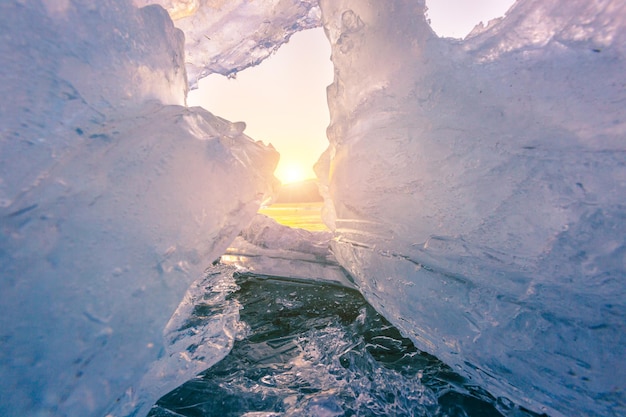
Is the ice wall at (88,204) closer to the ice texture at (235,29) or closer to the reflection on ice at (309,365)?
the reflection on ice at (309,365)

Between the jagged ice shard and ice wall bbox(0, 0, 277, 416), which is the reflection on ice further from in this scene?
ice wall bbox(0, 0, 277, 416)

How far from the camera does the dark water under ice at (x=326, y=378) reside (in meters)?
0.81

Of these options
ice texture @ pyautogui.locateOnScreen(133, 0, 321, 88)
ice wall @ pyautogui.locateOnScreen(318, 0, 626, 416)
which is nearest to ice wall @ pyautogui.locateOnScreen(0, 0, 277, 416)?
ice wall @ pyautogui.locateOnScreen(318, 0, 626, 416)

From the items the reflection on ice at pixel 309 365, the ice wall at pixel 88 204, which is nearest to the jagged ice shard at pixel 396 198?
the ice wall at pixel 88 204

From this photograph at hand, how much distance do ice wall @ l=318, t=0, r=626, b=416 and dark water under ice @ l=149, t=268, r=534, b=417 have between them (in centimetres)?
10

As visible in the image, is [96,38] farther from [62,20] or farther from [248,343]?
[248,343]

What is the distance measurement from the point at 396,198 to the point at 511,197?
371 millimetres

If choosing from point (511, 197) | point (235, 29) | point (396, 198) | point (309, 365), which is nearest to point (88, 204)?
point (309, 365)

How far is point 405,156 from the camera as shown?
1.08 m

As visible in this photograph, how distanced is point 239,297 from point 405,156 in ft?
4.01

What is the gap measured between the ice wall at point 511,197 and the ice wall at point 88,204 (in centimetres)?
77

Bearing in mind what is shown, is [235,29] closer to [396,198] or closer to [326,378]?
[396,198]

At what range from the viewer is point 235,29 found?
6.31ft

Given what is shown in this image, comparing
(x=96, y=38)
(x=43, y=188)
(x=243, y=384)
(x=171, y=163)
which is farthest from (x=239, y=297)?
(x=96, y=38)
